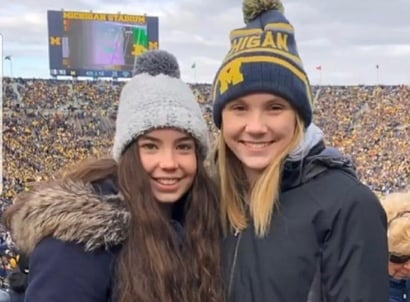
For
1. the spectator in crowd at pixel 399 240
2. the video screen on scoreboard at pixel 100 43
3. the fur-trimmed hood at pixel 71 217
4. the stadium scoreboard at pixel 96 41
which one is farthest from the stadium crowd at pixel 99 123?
the fur-trimmed hood at pixel 71 217

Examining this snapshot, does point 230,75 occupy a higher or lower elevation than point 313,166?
higher

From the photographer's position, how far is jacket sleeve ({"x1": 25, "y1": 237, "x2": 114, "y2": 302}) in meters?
1.51

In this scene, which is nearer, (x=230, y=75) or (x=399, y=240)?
(x=230, y=75)

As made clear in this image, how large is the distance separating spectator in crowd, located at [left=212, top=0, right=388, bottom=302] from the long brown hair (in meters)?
0.05

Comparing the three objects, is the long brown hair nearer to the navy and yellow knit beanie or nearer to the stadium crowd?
the navy and yellow knit beanie

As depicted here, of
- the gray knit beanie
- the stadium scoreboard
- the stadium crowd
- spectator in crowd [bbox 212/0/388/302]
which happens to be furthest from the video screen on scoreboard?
spectator in crowd [bbox 212/0/388/302]

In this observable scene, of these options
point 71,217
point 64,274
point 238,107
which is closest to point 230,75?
point 238,107

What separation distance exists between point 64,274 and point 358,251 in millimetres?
681

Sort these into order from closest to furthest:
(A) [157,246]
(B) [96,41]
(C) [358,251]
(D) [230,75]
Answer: (C) [358,251]
(A) [157,246]
(D) [230,75]
(B) [96,41]

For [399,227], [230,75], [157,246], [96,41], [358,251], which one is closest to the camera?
[358,251]

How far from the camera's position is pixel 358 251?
4.84ft

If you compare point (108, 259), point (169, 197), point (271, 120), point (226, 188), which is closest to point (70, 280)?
point (108, 259)

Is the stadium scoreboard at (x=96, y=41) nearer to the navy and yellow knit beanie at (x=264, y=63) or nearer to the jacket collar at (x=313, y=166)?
the navy and yellow knit beanie at (x=264, y=63)

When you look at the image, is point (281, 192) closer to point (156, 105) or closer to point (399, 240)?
point (156, 105)
